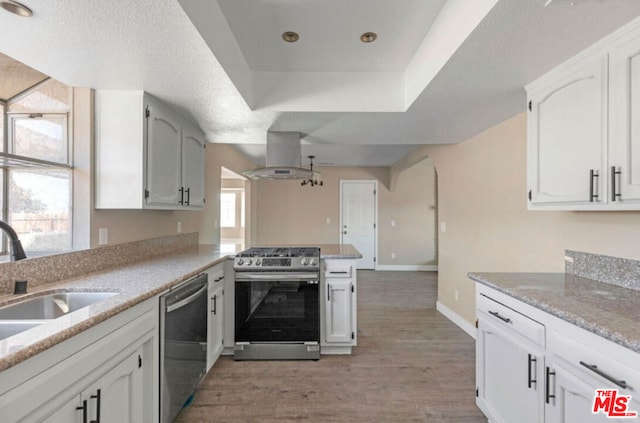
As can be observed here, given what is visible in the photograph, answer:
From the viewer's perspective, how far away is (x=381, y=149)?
4.92 meters

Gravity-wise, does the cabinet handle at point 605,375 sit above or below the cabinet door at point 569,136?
below

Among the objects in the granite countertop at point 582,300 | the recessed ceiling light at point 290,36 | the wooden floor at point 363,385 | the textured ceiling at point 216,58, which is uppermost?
the recessed ceiling light at point 290,36

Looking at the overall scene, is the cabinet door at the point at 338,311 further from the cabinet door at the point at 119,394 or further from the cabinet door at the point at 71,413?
the cabinet door at the point at 71,413

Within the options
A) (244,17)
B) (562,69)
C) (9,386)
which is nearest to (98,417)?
(9,386)

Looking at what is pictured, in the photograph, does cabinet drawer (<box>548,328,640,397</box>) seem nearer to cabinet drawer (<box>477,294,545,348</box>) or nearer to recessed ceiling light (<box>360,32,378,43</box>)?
cabinet drawer (<box>477,294,545,348</box>)

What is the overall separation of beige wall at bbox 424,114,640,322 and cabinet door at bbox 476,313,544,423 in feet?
2.55

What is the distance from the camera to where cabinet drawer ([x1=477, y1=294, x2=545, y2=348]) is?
54.7 inches

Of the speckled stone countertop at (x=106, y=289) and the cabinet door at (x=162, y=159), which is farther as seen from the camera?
the cabinet door at (x=162, y=159)

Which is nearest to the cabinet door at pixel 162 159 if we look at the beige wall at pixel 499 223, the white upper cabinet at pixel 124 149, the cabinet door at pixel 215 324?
the white upper cabinet at pixel 124 149

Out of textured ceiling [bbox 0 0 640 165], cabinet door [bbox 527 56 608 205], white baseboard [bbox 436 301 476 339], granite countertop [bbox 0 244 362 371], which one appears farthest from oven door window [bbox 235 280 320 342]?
cabinet door [bbox 527 56 608 205]

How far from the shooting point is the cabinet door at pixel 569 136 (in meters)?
1.46

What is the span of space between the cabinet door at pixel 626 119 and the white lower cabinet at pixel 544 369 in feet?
2.17

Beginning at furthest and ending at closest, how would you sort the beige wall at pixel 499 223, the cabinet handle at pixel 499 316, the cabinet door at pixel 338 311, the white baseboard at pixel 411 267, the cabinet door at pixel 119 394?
the white baseboard at pixel 411 267, the cabinet door at pixel 338 311, the beige wall at pixel 499 223, the cabinet handle at pixel 499 316, the cabinet door at pixel 119 394

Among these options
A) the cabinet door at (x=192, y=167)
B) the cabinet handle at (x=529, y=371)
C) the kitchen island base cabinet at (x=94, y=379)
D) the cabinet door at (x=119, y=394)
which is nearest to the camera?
the kitchen island base cabinet at (x=94, y=379)
